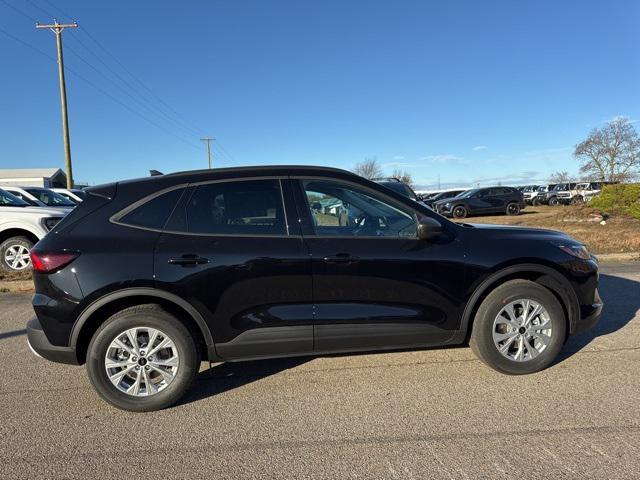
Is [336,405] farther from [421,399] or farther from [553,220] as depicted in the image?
[553,220]

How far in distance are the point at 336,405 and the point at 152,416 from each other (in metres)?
1.35

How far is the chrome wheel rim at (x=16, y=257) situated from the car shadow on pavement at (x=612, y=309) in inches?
338

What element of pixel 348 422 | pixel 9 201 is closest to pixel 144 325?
pixel 348 422

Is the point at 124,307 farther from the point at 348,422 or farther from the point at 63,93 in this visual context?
the point at 63,93

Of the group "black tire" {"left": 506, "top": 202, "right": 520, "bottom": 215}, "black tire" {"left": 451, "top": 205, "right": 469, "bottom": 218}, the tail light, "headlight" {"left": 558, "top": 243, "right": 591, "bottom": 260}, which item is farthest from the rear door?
"black tire" {"left": 506, "top": 202, "right": 520, "bottom": 215}

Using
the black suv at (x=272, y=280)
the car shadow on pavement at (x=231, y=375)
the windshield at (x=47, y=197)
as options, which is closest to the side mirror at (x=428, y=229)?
the black suv at (x=272, y=280)

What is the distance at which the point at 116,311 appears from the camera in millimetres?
3400

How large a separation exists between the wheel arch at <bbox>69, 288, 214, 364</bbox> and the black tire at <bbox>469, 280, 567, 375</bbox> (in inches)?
85.3

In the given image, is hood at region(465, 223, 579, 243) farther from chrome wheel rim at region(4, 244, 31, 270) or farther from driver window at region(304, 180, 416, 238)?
chrome wheel rim at region(4, 244, 31, 270)

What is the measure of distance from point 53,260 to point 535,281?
12.5ft

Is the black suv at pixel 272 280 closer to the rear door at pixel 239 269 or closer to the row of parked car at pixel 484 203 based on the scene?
the rear door at pixel 239 269

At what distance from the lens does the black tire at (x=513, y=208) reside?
23438 millimetres

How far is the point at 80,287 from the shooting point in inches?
127

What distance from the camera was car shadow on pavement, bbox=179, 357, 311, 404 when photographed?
145 inches
